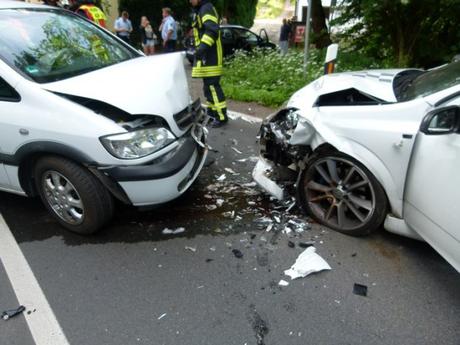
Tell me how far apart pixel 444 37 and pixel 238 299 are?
7219mm

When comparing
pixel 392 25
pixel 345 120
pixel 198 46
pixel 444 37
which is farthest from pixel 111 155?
pixel 444 37

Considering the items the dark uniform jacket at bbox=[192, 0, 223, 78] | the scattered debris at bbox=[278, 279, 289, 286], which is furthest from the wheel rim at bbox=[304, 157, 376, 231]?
the dark uniform jacket at bbox=[192, 0, 223, 78]

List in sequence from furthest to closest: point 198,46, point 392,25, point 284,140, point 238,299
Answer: point 392,25 → point 198,46 → point 284,140 → point 238,299

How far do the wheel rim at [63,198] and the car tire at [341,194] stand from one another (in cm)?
181

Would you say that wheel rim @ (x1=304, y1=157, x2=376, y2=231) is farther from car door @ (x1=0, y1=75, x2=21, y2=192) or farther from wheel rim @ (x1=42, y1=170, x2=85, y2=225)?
car door @ (x1=0, y1=75, x2=21, y2=192)

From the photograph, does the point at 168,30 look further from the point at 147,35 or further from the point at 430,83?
the point at 430,83

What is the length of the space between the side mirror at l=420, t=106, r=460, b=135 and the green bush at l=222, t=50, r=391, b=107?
467cm

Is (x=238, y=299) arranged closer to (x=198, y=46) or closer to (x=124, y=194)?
(x=124, y=194)

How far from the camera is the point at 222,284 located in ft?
8.46

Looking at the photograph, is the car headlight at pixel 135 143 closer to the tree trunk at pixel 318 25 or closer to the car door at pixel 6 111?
the car door at pixel 6 111

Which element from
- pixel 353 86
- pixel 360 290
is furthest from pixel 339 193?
pixel 353 86

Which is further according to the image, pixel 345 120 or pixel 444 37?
pixel 444 37

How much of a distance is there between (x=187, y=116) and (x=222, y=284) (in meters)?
1.49

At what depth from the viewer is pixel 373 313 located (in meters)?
2.33
